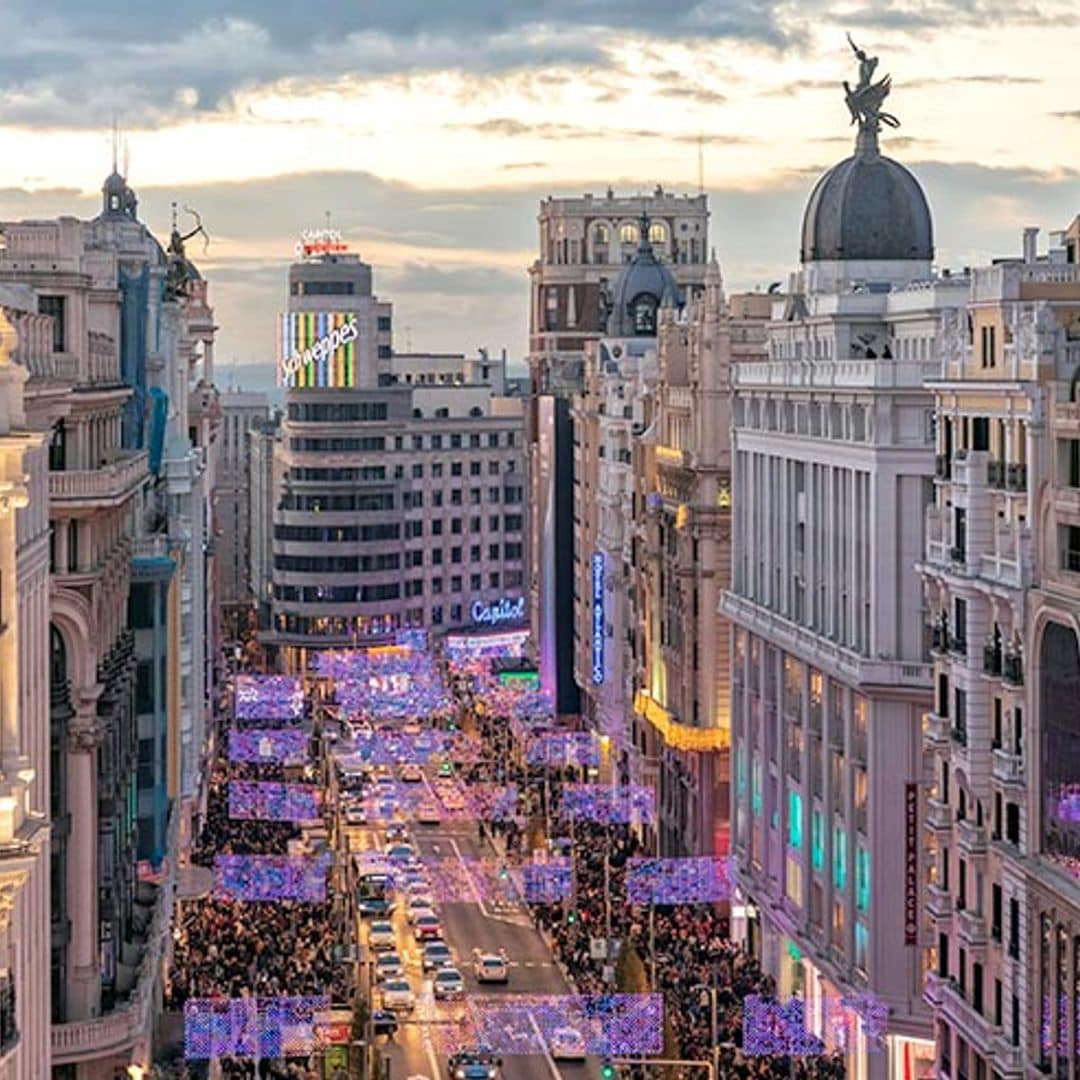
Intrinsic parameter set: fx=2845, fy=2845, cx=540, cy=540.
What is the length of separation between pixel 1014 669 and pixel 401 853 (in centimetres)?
6486

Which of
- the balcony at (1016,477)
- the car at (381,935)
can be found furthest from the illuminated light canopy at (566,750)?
the balcony at (1016,477)

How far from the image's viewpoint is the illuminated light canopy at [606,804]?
432 ft

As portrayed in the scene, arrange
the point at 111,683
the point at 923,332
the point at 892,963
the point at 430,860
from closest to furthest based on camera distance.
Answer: the point at 111,683 → the point at 892,963 → the point at 923,332 → the point at 430,860

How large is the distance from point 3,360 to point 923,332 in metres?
55.5

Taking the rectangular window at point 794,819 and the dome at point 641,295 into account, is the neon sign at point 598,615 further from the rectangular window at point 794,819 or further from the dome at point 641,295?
the rectangular window at point 794,819

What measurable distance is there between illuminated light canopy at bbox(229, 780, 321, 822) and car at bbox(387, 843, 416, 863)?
691 cm

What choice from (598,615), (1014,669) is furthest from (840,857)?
(598,615)

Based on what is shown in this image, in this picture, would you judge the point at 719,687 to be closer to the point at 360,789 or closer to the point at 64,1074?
the point at 360,789

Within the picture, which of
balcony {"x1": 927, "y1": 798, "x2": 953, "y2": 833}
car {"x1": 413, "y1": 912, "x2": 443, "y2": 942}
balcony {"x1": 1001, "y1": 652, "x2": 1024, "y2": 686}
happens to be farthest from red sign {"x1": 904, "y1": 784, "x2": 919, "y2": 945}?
car {"x1": 413, "y1": 912, "x2": 443, "y2": 942}

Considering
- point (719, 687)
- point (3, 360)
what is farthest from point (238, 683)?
point (3, 360)

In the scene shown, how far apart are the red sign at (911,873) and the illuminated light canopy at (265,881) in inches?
1268

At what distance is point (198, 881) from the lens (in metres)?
106

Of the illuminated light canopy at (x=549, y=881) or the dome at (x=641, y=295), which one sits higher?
the dome at (x=641, y=295)

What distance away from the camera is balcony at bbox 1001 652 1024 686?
6462cm
